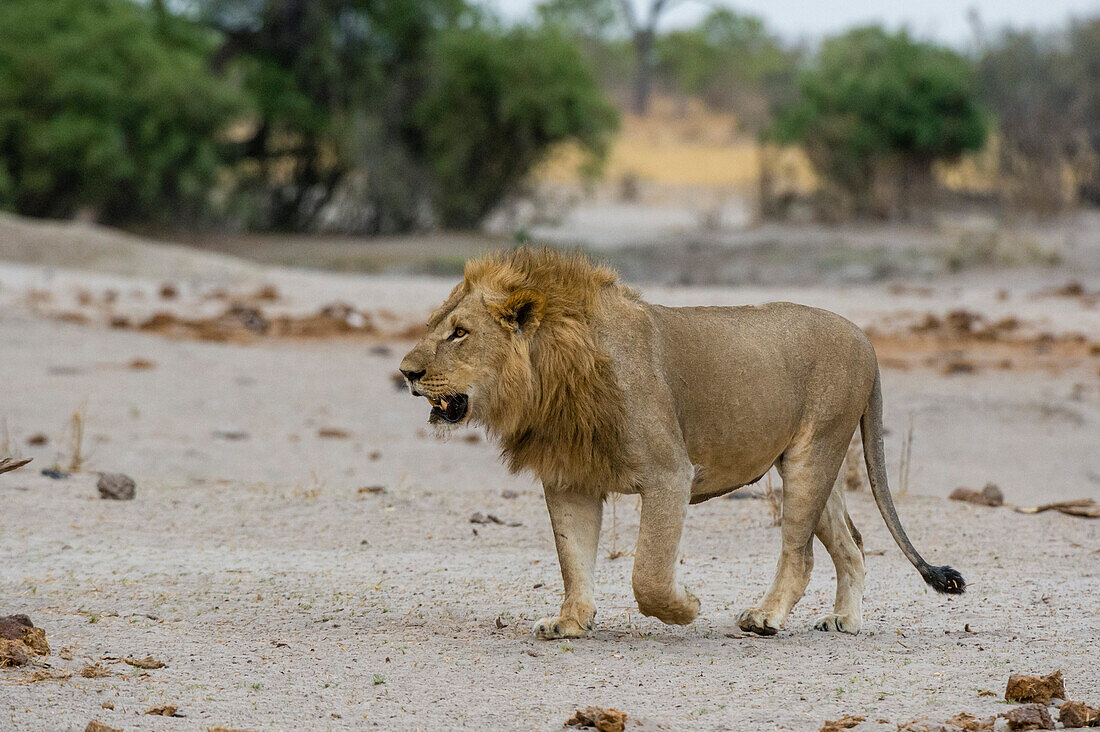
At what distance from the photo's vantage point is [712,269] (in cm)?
2228

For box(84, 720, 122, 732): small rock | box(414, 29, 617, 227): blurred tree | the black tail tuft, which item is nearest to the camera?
box(84, 720, 122, 732): small rock

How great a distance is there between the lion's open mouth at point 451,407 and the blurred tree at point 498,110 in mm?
21857

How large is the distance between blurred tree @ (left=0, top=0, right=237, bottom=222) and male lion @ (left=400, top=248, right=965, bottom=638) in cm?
1905

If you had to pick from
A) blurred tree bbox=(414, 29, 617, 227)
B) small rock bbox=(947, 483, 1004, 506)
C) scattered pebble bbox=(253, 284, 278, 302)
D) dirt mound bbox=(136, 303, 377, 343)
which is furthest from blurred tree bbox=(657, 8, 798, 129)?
small rock bbox=(947, 483, 1004, 506)

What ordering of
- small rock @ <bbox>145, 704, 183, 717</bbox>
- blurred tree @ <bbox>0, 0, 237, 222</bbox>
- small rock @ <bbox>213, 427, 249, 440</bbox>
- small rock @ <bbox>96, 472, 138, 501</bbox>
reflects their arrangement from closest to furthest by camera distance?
small rock @ <bbox>145, 704, 183, 717</bbox> < small rock @ <bbox>96, 472, 138, 501</bbox> < small rock @ <bbox>213, 427, 249, 440</bbox> < blurred tree @ <bbox>0, 0, 237, 222</bbox>

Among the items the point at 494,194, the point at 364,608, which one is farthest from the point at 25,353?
the point at 494,194

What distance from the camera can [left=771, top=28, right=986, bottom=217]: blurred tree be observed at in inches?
1053

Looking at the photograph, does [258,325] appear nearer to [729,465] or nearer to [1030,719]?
[729,465]

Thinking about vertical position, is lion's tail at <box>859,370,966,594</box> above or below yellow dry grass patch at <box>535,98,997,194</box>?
below

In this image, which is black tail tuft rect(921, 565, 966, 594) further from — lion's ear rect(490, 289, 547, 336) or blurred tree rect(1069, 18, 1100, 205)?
blurred tree rect(1069, 18, 1100, 205)

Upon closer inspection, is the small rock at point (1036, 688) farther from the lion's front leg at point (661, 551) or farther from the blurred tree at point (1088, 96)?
the blurred tree at point (1088, 96)

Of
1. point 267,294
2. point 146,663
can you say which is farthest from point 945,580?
point 267,294

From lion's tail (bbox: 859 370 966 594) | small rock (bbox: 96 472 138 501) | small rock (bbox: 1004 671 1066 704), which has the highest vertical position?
lion's tail (bbox: 859 370 966 594)

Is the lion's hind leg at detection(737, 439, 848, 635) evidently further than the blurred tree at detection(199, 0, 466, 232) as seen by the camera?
No
